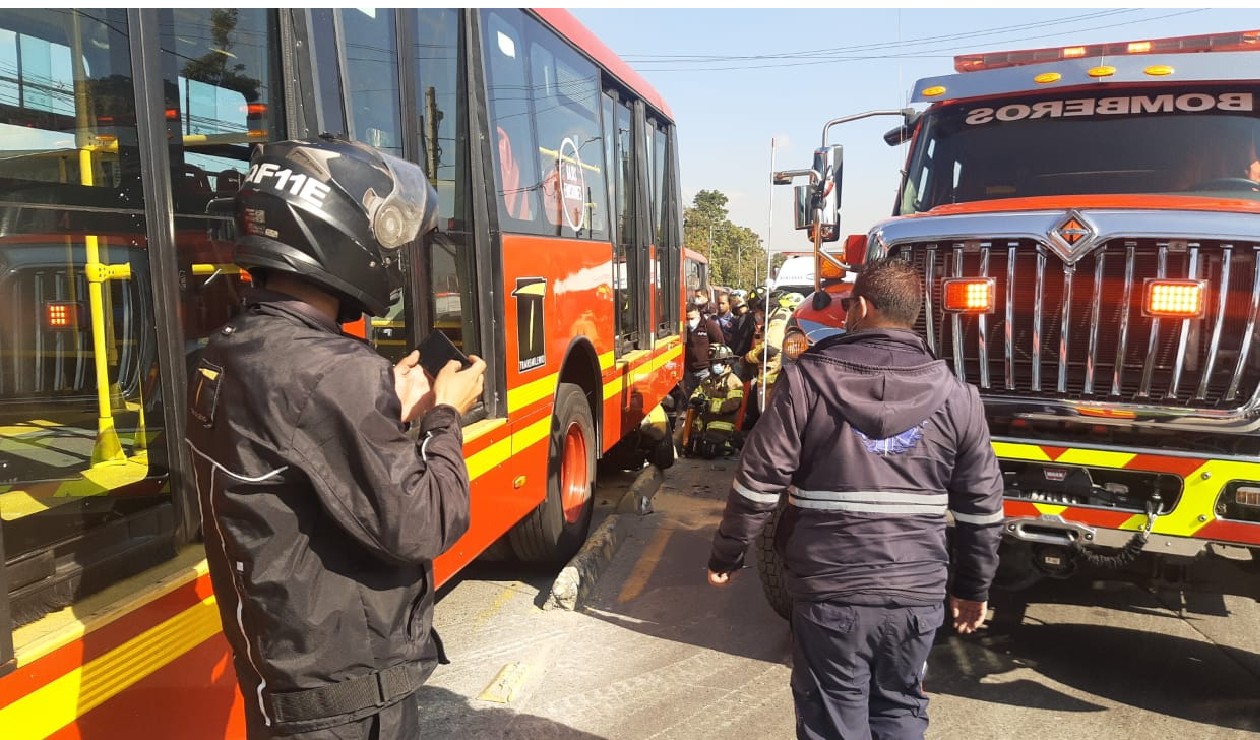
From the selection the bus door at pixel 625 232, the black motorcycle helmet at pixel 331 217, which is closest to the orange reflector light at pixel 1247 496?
the black motorcycle helmet at pixel 331 217

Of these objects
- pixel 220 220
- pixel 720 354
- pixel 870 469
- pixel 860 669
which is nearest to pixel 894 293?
pixel 870 469

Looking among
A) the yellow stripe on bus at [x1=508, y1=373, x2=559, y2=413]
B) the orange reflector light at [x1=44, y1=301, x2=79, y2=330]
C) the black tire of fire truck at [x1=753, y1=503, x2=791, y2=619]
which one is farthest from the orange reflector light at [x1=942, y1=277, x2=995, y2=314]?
the orange reflector light at [x1=44, y1=301, x2=79, y2=330]

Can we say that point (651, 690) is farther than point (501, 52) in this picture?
No

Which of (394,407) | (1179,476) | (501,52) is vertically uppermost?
(501,52)

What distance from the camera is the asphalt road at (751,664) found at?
3658mm

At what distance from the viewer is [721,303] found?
44.6ft

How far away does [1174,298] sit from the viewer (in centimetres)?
362

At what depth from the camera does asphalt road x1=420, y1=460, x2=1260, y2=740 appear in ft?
12.0

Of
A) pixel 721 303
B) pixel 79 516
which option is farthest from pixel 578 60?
pixel 721 303

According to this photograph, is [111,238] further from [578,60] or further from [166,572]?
[578,60]

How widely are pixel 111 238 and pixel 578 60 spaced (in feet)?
13.6

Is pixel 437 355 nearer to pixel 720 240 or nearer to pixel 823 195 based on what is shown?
pixel 823 195

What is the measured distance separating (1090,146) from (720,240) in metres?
64.0

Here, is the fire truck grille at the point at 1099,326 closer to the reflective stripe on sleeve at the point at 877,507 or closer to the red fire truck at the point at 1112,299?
the red fire truck at the point at 1112,299
